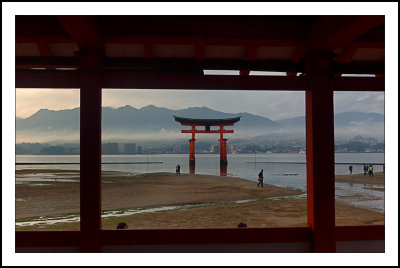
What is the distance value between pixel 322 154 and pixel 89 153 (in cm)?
285

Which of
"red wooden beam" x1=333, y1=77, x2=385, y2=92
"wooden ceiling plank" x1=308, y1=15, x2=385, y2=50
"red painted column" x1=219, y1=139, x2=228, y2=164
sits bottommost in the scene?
"red painted column" x1=219, y1=139, x2=228, y2=164

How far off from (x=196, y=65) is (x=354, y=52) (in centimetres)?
214

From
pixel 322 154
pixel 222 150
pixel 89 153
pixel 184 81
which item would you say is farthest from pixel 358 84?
pixel 222 150

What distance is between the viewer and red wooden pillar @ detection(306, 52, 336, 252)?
3.53 meters

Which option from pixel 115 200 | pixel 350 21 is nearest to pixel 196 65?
pixel 350 21

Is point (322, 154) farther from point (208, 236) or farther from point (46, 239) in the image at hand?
point (46, 239)

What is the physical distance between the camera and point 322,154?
3549mm

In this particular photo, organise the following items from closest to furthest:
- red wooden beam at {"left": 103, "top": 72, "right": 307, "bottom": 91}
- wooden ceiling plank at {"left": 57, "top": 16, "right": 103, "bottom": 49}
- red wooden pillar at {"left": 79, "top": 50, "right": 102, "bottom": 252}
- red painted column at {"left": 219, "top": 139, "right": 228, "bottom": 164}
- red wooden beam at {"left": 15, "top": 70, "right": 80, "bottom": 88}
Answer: wooden ceiling plank at {"left": 57, "top": 16, "right": 103, "bottom": 49} → red wooden pillar at {"left": 79, "top": 50, "right": 102, "bottom": 252} → red wooden beam at {"left": 15, "top": 70, "right": 80, "bottom": 88} → red wooden beam at {"left": 103, "top": 72, "right": 307, "bottom": 91} → red painted column at {"left": 219, "top": 139, "right": 228, "bottom": 164}

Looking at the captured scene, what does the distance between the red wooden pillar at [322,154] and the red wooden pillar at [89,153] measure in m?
2.65

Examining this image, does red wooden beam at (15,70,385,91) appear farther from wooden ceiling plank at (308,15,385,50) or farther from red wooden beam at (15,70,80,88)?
wooden ceiling plank at (308,15,385,50)

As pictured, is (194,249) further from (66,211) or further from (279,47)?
(66,211)

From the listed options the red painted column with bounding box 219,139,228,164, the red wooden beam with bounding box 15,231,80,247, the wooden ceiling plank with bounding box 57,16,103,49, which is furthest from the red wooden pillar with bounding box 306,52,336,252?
the red painted column with bounding box 219,139,228,164

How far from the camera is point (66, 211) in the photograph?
11.6 meters

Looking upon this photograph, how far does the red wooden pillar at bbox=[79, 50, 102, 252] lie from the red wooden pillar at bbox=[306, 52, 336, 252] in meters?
2.65
